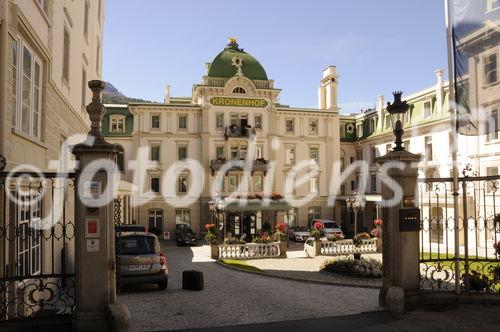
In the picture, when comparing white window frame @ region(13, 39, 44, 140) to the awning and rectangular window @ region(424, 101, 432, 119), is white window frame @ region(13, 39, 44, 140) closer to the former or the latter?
the awning

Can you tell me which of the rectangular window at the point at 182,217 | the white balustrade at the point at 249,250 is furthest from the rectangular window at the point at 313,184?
the white balustrade at the point at 249,250

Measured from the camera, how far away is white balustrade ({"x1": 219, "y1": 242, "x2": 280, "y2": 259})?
968 inches

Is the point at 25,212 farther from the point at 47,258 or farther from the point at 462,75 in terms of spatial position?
the point at 462,75

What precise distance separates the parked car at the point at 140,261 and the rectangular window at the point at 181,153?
27514 millimetres

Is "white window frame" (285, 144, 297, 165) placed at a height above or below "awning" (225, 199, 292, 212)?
above

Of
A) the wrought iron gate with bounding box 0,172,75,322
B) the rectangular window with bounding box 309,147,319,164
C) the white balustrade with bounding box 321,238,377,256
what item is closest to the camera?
the wrought iron gate with bounding box 0,172,75,322

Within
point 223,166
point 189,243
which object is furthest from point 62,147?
point 223,166

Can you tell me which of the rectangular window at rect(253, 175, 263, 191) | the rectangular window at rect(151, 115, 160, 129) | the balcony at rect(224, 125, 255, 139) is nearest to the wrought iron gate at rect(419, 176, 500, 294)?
the rectangular window at rect(253, 175, 263, 191)

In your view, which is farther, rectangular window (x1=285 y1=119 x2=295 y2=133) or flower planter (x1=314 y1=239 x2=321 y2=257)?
rectangular window (x1=285 y1=119 x2=295 y2=133)

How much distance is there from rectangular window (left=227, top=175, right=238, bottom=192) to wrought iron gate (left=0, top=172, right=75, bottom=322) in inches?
1122

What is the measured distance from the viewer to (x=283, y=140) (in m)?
43.3

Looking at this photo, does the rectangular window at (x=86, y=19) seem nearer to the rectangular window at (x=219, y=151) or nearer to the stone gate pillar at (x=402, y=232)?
the stone gate pillar at (x=402, y=232)

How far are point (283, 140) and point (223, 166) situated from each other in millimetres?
6623

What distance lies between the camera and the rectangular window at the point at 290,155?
143 feet
